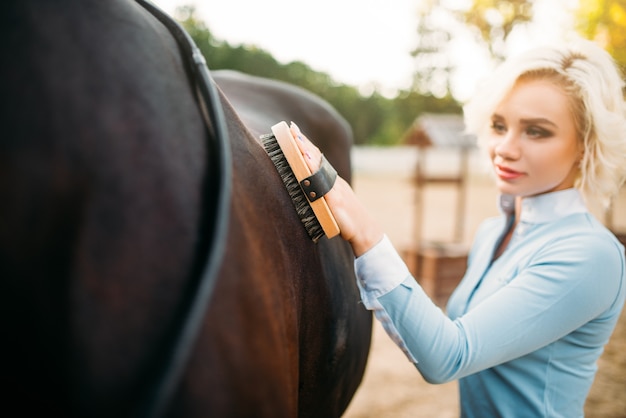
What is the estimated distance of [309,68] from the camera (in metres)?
39.2

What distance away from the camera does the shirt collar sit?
5.17 ft

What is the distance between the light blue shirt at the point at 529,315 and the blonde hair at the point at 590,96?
115 mm

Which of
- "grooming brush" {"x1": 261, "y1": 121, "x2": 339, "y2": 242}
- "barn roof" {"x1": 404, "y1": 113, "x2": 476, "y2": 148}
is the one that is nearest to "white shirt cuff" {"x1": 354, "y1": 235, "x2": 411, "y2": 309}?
"grooming brush" {"x1": 261, "y1": 121, "x2": 339, "y2": 242}

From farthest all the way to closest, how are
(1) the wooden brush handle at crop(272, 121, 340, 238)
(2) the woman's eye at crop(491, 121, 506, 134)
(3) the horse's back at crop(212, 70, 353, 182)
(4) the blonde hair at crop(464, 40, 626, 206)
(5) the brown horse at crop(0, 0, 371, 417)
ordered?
1. (3) the horse's back at crop(212, 70, 353, 182)
2. (2) the woman's eye at crop(491, 121, 506, 134)
3. (4) the blonde hair at crop(464, 40, 626, 206)
4. (1) the wooden brush handle at crop(272, 121, 340, 238)
5. (5) the brown horse at crop(0, 0, 371, 417)

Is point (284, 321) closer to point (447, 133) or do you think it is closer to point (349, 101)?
point (447, 133)

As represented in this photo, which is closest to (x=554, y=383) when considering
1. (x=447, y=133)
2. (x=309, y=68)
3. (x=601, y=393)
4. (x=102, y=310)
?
(x=102, y=310)

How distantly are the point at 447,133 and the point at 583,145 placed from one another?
747 cm

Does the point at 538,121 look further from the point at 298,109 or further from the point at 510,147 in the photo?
the point at 298,109

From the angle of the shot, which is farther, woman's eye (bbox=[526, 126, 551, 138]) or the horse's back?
the horse's back

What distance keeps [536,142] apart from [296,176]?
86cm

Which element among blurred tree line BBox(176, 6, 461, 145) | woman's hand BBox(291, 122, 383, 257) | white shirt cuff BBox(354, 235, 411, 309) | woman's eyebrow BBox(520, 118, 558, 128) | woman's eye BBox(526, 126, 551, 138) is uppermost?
woman's eyebrow BBox(520, 118, 558, 128)

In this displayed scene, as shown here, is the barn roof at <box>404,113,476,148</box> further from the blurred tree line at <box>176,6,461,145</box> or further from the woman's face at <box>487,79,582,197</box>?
the blurred tree line at <box>176,6,461,145</box>

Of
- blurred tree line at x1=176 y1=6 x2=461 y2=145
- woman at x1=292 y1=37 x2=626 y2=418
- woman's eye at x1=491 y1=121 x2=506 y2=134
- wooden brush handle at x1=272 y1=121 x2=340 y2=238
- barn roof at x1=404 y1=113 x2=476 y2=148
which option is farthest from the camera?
blurred tree line at x1=176 y1=6 x2=461 y2=145

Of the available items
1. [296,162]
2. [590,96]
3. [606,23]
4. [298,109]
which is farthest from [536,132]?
[606,23]
